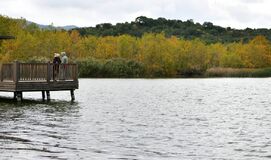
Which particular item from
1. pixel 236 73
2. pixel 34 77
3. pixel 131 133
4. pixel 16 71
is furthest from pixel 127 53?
pixel 131 133

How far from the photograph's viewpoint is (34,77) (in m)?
33.8

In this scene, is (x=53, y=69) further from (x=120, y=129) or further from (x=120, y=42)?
(x=120, y=42)

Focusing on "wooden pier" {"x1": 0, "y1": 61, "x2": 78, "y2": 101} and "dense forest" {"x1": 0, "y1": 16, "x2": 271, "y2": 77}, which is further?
"dense forest" {"x1": 0, "y1": 16, "x2": 271, "y2": 77}

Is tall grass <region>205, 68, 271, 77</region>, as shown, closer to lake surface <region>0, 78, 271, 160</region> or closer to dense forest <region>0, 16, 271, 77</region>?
dense forest <region>0, 16, 271, 77</region>

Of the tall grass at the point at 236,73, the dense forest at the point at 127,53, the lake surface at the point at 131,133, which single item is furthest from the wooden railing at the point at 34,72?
the tall grass at the point at 236,73

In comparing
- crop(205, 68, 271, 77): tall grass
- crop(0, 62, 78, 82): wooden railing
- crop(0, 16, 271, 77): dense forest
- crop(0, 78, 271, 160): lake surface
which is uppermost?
crop(0, 16, 271, 77): dense forest

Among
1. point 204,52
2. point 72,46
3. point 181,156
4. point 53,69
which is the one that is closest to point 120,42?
point 72,46

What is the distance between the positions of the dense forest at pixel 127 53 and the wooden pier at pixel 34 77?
45690 mm

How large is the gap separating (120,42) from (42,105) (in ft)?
261

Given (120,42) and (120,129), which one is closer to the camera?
(120,129)

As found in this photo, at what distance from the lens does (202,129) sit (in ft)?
75.2

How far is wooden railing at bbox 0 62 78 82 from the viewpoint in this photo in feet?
107

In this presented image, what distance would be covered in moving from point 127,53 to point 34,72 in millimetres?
77426

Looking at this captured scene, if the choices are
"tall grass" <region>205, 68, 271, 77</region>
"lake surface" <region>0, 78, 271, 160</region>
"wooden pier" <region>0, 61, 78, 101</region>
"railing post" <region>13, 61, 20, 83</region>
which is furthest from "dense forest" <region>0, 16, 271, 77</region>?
"lake surface" <region>0, 78, 271, 160</region>
